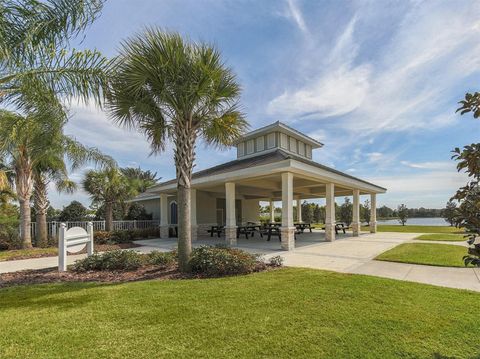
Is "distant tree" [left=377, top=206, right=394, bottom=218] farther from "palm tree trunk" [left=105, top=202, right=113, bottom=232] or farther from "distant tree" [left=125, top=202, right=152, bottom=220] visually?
"palm tree trunk" [left=105, top=202, right=113, bottom=232]

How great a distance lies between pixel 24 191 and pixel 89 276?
361 inches

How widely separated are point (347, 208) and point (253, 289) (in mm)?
26788

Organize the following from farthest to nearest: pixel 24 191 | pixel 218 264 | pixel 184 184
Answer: pixel 24 191, pixel 184 184, pixel 218 264

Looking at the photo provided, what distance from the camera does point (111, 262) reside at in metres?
8.34

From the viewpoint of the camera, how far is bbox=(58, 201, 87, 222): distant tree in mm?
20983

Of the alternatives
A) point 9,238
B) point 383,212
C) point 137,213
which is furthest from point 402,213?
point 9,238

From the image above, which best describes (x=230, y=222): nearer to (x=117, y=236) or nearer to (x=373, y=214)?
(x=117, y=236)

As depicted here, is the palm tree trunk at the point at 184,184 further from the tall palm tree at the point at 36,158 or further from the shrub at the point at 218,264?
the tall palm tree at the point at 36,158

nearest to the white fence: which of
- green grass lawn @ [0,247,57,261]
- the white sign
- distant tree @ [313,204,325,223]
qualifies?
green grass lawn @ [0,247,57,261]

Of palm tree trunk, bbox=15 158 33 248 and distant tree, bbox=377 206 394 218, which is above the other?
palm tree trunk, bbox=15 158 33 248

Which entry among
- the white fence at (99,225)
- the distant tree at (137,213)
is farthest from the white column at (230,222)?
the distant tree at (137,213)

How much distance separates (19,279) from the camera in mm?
7453

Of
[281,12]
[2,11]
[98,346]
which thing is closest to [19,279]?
[98,346]

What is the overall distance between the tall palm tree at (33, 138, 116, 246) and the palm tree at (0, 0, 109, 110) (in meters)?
7.71
